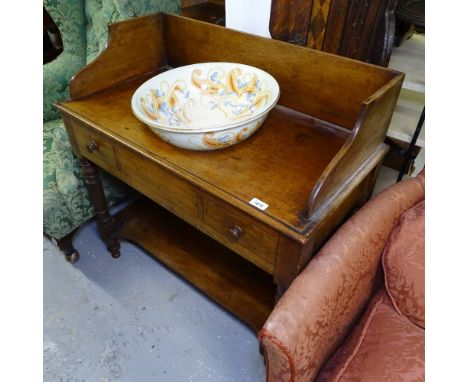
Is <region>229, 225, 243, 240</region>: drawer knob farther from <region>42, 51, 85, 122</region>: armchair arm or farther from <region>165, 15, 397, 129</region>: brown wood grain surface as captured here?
<region>42, 51, 85, 122</region>: armchair arm

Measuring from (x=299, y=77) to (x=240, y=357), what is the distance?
2.84 ft

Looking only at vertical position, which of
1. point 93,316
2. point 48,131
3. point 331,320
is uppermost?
point 331,320

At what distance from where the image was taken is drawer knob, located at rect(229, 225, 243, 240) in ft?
2.53

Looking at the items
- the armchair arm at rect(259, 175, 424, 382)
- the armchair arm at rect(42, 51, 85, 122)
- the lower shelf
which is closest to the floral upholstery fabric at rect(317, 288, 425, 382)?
the armchair arm at rect(259, 175, 424, 382)

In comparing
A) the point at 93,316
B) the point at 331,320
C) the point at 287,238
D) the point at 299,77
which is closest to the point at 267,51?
the point at 299,77

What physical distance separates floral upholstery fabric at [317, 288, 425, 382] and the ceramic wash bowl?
0.51 meters

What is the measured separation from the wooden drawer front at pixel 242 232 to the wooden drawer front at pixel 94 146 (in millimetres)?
354

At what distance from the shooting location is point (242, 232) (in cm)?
77

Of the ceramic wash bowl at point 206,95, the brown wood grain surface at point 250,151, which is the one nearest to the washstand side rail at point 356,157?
the brown wood grain surface at point 250,151

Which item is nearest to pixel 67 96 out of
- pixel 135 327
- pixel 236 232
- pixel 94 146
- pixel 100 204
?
pixel 100 204

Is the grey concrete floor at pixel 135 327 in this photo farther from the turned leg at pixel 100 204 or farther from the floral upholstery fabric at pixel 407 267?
the floral upholstery fabric at pixel 407 267

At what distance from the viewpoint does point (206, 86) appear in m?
1.04

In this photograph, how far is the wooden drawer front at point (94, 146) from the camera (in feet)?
3.24

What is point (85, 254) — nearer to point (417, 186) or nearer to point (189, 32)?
point (189, 32)
